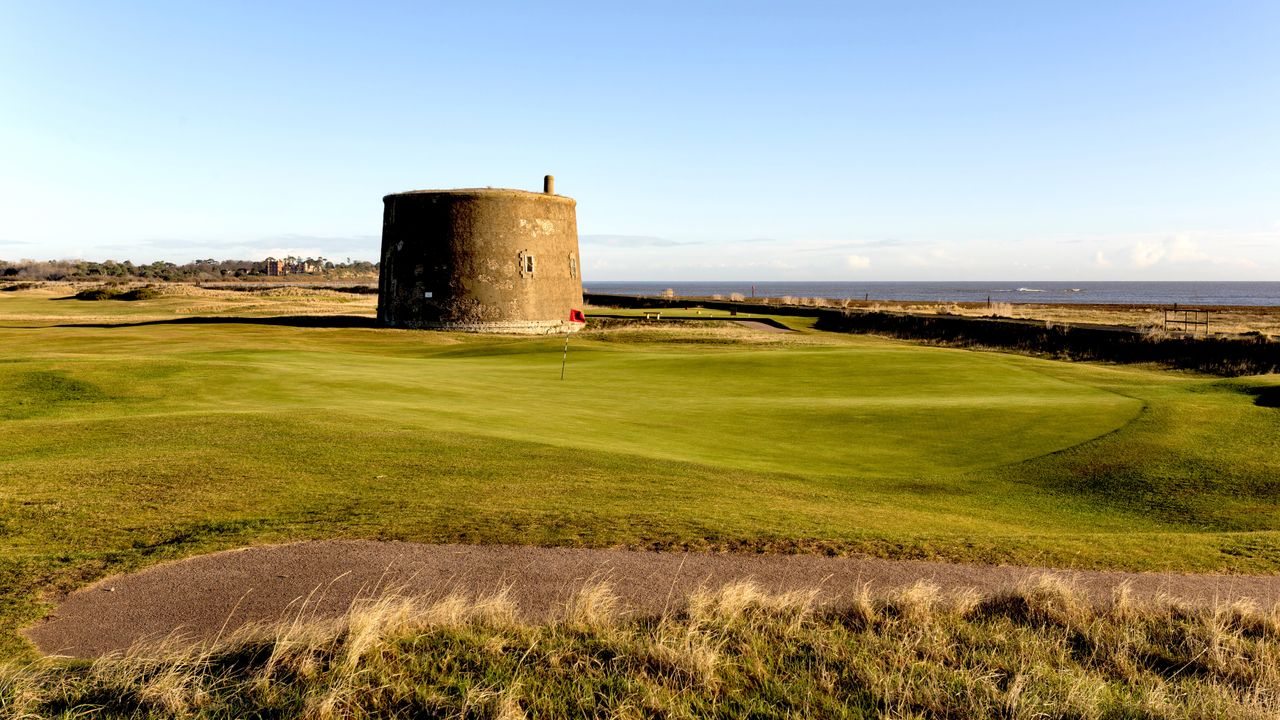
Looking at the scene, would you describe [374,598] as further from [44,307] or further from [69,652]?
[44,307]

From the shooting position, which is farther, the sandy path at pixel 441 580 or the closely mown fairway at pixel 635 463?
the closely mown fairway at pixel 635 463

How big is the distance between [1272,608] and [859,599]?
335cm

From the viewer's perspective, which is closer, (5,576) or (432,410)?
(5,576)

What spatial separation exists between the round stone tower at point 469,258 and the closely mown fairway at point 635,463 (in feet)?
64.5

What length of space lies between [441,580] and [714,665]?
274cm

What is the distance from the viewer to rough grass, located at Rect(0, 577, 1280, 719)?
5461mm

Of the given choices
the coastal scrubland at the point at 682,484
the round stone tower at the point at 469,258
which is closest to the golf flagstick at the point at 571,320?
the round stone tower at the point at 469,258

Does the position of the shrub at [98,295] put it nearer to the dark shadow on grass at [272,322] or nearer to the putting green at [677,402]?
the dark shadow on grass at [272,322]

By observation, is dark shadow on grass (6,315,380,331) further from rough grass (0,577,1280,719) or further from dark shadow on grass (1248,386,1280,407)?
rough grass (0,577,1280,719)

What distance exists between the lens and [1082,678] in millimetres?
5906

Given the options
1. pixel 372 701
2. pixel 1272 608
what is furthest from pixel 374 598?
pixel 1272 608

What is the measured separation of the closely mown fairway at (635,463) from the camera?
29.4 feet

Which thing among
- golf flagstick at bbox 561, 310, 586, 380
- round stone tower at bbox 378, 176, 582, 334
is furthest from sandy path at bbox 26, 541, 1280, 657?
round stone tower at bbox 378, 176, 582, 334

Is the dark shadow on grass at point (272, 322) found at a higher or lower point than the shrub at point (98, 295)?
lower
